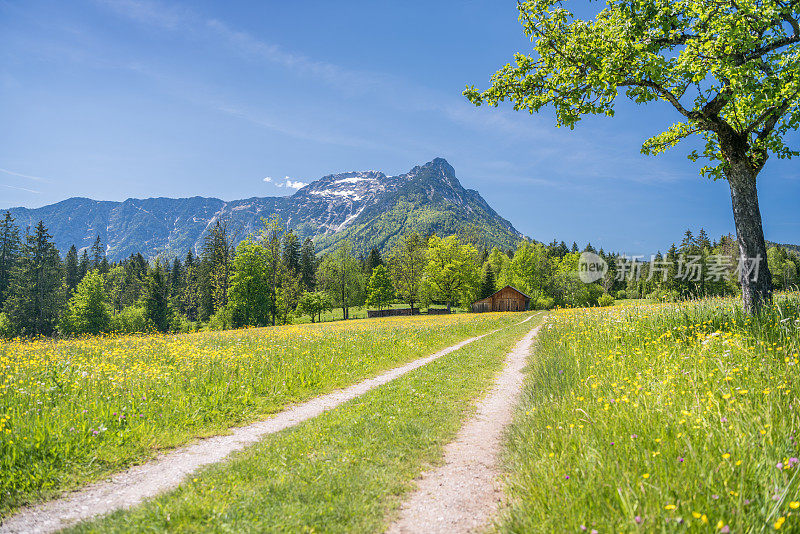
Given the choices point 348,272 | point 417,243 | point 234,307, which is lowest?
point 234,307

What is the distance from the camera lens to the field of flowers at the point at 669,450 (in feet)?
8.89

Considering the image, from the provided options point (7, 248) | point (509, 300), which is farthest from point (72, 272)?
point (509, 300)

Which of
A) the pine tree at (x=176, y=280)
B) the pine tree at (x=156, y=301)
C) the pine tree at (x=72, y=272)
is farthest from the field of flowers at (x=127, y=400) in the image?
the pine tree at (x=72, y=272)

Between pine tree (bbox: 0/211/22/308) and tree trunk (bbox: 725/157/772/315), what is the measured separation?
288 feet

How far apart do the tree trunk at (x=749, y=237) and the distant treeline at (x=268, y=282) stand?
27.1m

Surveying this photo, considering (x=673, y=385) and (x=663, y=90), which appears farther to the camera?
(x=663, y=90)

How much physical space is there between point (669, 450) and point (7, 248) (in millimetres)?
90803

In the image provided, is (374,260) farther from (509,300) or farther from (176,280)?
(176,280)

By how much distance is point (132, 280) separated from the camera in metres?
96.3

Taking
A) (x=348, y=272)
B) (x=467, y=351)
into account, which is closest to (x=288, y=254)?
(x=348, y=272)

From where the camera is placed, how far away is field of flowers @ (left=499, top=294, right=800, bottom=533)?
271cm

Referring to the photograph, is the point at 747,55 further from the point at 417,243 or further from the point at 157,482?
the point at 417,243

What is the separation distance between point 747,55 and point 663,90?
6.13 feet

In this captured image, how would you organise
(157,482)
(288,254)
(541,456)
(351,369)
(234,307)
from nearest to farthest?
(541,456) < (157,482) < (351,369) < (234,307) < (288,254)
